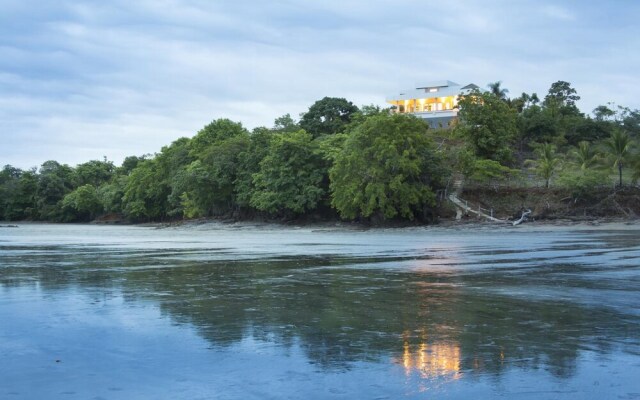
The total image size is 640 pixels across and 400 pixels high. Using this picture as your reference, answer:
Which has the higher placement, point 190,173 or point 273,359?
point 190,173

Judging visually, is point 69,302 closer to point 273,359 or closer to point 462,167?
point 273,359

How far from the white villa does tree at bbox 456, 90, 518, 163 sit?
32709mm

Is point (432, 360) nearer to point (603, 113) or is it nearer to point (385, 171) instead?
point (385, 171)

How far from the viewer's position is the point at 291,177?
211 feet

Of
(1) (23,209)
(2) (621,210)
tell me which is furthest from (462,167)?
(1) (23,209)

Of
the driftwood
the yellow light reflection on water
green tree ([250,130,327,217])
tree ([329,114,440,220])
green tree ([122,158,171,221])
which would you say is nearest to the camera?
the yellow light reflection on water

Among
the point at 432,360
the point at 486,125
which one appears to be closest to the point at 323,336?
the point at 432,360

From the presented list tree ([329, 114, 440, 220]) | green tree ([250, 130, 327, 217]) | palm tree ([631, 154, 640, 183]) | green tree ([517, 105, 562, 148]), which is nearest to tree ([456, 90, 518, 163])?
green tree ([517, 105, 562, 148])

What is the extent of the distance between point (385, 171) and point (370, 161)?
169 cm

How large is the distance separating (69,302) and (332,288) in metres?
4.53

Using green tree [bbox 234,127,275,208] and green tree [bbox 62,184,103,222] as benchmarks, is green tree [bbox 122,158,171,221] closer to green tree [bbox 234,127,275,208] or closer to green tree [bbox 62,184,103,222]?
green tree [bbox 62,184,103,222]

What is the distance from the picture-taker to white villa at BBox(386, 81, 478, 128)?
4072 inches

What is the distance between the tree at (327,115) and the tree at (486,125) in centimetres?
2017

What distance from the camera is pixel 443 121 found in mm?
102688
